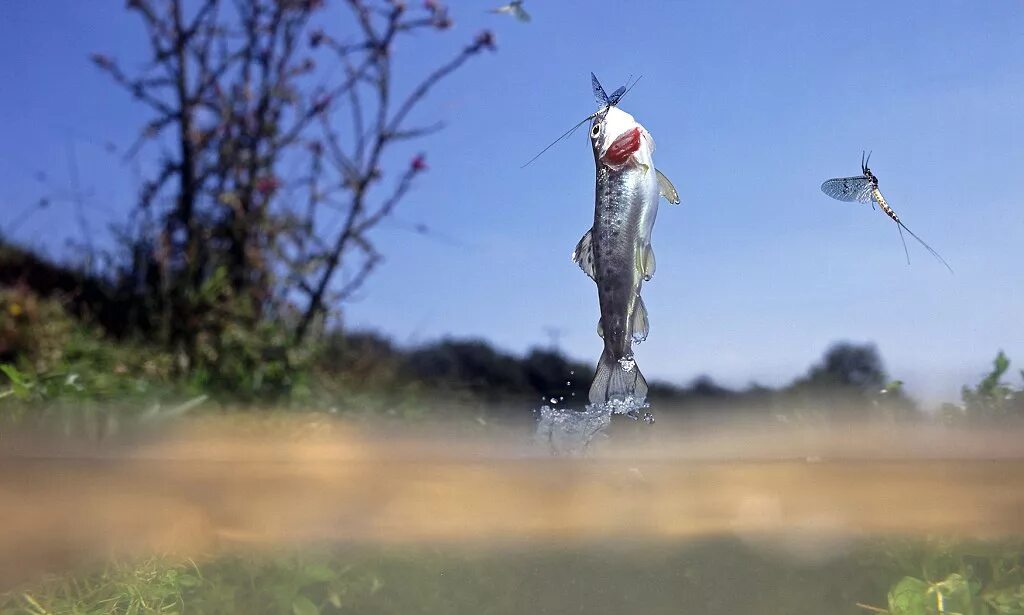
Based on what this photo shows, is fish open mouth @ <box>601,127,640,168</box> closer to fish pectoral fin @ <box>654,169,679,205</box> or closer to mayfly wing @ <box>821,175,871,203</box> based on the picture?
fish pectoral fin @ <box>654,169,679,205</box>

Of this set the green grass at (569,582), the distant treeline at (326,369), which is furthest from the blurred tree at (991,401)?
the green grass at (569,582)

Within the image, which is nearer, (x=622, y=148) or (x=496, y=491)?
(x=622, y=148)

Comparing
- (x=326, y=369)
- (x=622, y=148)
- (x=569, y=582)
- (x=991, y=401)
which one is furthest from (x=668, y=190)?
(x=326, y=369)

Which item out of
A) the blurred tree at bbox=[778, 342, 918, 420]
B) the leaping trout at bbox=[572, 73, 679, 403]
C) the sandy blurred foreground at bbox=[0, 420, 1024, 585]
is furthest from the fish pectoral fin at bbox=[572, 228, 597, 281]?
the blurred tree at bbox=[778, 342, 918, 420]

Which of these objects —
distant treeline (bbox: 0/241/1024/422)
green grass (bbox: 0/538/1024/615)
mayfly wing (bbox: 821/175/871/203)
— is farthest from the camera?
distant treeline (bbox: 0/241/1024/422)

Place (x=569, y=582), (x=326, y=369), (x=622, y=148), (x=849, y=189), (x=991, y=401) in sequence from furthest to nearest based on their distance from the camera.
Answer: (x=326, y=369) < (x=991, y=401) < (x=569, y=582) < (x=849, y=189) < (x=622, y=148)

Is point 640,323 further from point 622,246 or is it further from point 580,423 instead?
point 580,423

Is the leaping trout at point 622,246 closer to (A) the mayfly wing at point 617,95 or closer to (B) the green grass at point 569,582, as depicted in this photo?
(A) the mayfly wing at point 617,95
